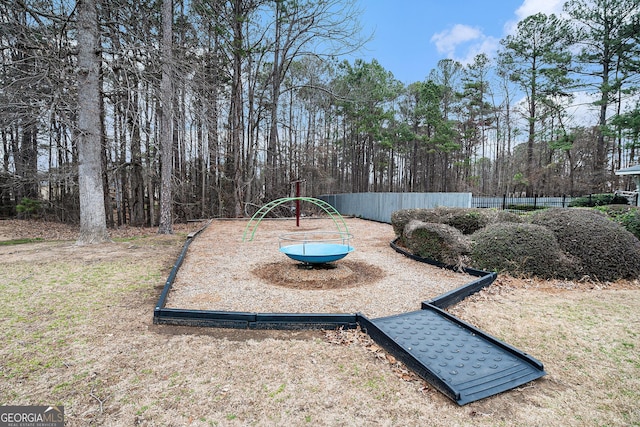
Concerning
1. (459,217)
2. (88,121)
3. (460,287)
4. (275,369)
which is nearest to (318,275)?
(460,287)

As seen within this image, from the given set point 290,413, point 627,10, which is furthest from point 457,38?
point 290,413

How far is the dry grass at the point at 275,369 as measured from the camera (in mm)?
1732

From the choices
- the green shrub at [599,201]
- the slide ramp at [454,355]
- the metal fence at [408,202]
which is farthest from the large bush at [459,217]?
the green shrub at [599,201]

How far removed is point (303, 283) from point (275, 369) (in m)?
2.05

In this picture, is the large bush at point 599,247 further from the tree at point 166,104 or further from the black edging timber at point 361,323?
the tree at point 166,104

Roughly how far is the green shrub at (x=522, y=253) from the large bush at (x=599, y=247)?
0.58 feet

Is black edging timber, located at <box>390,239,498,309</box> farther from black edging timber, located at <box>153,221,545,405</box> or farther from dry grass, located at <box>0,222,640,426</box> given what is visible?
dry grass, located at <box>0,222,640,426</box>

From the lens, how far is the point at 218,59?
42.1ft

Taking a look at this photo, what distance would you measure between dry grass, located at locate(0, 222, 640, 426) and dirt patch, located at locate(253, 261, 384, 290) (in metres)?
1.35

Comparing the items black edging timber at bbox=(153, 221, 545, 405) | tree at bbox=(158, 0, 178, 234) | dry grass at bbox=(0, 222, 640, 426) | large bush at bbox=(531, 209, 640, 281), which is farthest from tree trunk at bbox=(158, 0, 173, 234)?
large bush at bbox=(531, 209, 640, 281)

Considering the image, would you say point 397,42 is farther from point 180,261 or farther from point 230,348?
point 230,348

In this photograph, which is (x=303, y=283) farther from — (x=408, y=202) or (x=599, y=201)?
(x=599, y=201)

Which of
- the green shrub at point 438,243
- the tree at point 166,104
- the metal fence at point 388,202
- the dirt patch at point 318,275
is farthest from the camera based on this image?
the metal fence at point 388,202

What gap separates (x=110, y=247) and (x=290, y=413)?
19.6 ft
